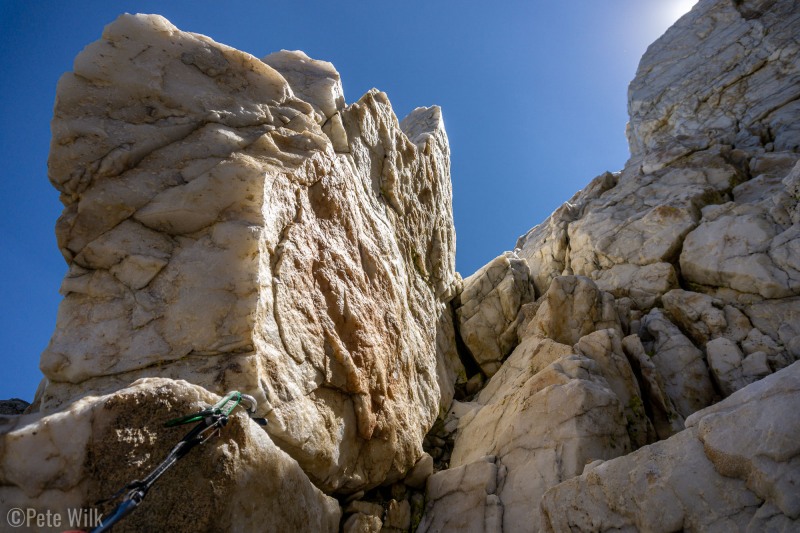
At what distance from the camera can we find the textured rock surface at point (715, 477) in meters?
5.36

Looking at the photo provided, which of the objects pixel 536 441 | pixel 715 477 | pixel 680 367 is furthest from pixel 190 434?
pixel 680 367

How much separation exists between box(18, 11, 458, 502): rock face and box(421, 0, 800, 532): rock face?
10.3 ft

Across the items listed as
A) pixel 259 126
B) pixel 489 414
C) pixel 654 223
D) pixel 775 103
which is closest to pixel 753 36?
pixel 775 103

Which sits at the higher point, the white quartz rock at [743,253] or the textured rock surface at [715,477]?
the white quartz rock at [743,253]

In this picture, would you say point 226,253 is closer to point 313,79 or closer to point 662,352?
point 313,79

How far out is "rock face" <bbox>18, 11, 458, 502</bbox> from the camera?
7418mm

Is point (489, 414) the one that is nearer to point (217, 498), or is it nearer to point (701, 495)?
point (701, 495)

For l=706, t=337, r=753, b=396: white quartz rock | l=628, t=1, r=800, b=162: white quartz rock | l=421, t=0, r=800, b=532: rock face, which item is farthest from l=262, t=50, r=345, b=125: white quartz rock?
l=628, t=1, r=800, b=162: white quartz rock

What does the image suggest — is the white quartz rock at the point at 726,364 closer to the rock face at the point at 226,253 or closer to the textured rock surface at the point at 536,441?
the textured rock surface at the point at 536,441

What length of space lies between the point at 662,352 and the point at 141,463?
1508 centimetres

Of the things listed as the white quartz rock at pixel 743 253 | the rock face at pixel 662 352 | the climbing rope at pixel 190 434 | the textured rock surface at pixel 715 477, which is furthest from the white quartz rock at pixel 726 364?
the climbing rope at pixel 190 434

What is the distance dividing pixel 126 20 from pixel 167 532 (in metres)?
10.4

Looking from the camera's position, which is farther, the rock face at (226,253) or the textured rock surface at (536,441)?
the textured rock surface at (536,441)

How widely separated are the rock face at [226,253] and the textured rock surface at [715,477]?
4.84 meters
